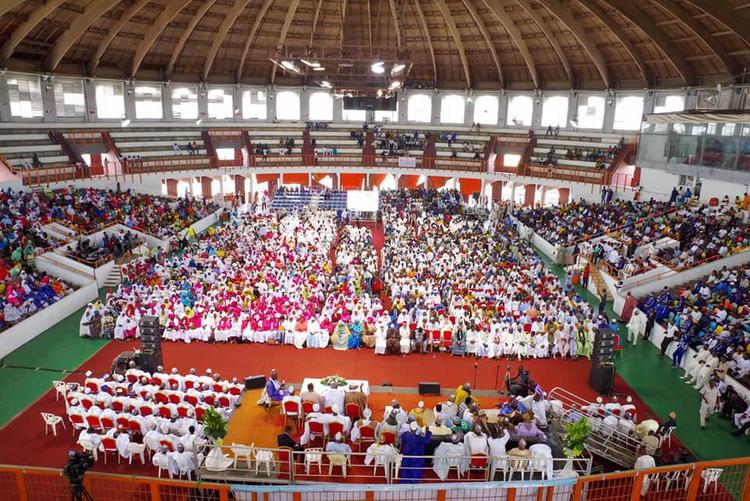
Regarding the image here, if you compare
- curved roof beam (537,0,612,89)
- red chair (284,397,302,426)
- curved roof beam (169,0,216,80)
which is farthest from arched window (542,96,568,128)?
red chair (284,397,302,426)

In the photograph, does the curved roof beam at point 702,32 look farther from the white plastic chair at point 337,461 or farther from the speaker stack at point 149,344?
the speaker stack at point 149,344

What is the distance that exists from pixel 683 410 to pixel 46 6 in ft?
110

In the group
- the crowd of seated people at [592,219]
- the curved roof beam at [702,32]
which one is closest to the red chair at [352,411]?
the crowd of seated people at [592,219]

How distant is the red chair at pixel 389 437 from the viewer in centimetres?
1139

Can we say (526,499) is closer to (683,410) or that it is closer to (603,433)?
(603,433)

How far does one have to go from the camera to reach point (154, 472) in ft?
38.6

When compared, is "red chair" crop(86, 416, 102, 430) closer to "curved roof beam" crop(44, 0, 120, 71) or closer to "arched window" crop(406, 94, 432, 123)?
"curved roof beam" crop(44, 0, 120, 71)

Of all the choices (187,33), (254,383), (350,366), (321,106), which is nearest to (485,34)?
(321,106)

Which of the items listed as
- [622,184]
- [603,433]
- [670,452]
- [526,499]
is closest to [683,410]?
[670,452]

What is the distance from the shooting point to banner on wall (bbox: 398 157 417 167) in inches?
1704

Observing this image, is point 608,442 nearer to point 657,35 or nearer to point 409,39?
point 657,35

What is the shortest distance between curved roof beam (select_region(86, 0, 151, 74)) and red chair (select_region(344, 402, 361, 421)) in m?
27.9

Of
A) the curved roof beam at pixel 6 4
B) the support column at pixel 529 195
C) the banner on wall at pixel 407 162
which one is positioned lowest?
the support column at pixel 529 195

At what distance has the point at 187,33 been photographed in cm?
3591
